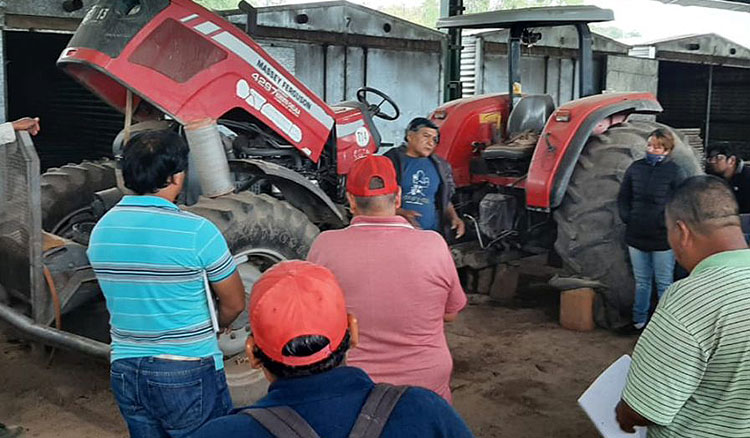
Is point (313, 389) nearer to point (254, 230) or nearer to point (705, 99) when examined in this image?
point (254, 230)

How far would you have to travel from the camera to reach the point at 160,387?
7.73 ft

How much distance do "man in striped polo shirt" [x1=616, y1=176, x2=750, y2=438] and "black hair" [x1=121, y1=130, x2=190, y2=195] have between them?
4.65 feet

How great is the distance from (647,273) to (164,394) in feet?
10.9

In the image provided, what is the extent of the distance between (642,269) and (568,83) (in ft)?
26.6

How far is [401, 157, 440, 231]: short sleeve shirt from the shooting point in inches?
186

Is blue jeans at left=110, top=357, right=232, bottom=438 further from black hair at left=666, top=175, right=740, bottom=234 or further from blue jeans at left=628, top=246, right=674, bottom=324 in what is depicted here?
blue jeans at left=628, top=246, right=674, bottom=324

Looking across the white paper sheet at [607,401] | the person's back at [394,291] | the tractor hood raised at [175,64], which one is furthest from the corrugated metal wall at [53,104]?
the white paper sheet at [607,401]

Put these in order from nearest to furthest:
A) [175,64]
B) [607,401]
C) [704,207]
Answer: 1. [704,207]
2. [607,401]
3. [175,64]

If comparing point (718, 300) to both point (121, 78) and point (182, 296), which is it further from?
point (121, 78)

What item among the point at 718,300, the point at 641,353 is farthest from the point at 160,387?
the point at 718,300

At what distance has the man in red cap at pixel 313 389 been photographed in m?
1.30

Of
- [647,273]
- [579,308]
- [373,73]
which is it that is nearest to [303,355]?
[647,273]

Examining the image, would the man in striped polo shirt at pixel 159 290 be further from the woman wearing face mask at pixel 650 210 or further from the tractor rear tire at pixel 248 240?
the woman wearing face mask at pixel 650 210

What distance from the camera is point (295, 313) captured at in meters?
1.36
